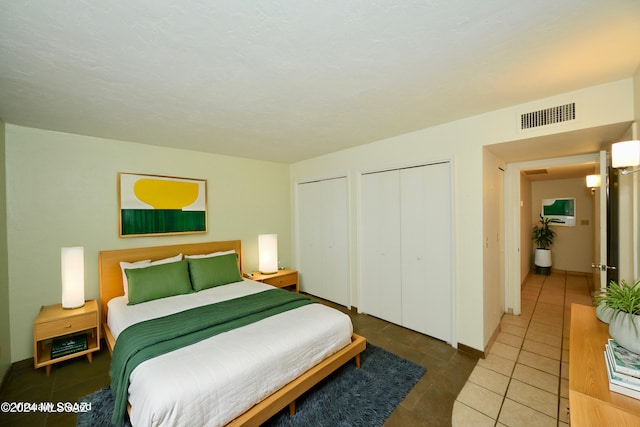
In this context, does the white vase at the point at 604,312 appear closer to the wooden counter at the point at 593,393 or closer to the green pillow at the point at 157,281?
A: the wooden counter at the point at 593,393

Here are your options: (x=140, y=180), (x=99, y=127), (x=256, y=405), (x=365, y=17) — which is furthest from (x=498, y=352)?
(x=99, y=127)

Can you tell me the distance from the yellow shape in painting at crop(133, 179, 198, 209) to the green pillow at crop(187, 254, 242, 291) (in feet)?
2.71

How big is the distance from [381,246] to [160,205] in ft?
9.90

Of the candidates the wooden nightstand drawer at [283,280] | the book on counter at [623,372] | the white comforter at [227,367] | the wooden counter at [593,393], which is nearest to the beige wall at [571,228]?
the wooden counter at [593,393]

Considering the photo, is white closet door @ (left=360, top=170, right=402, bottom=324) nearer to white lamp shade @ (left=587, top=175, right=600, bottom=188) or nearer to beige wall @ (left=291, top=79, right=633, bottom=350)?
beige wall @ (left=291, top=79, right=633, bottom=350)

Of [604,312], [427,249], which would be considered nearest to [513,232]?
[427,249]

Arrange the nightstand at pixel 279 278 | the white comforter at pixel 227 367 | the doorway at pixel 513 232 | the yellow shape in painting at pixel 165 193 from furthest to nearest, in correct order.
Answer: the nightstand at pixel 279 278 < the doorway at pixel 513 232 < the yellow shape in painting at pixel 165 193 < the white comforter at pixel 227 367

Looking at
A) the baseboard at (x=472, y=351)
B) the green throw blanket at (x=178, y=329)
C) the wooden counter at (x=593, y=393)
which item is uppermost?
the wooden counter at (x=593, y=393)

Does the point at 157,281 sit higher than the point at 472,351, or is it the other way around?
the point at 157,281

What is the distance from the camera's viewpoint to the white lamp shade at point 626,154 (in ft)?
5.07

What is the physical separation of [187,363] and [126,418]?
28.6 inches

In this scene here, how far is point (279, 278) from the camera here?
397cm

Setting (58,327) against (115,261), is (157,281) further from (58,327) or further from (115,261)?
(58,327)

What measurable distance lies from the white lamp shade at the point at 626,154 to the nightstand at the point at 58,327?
447 cm
